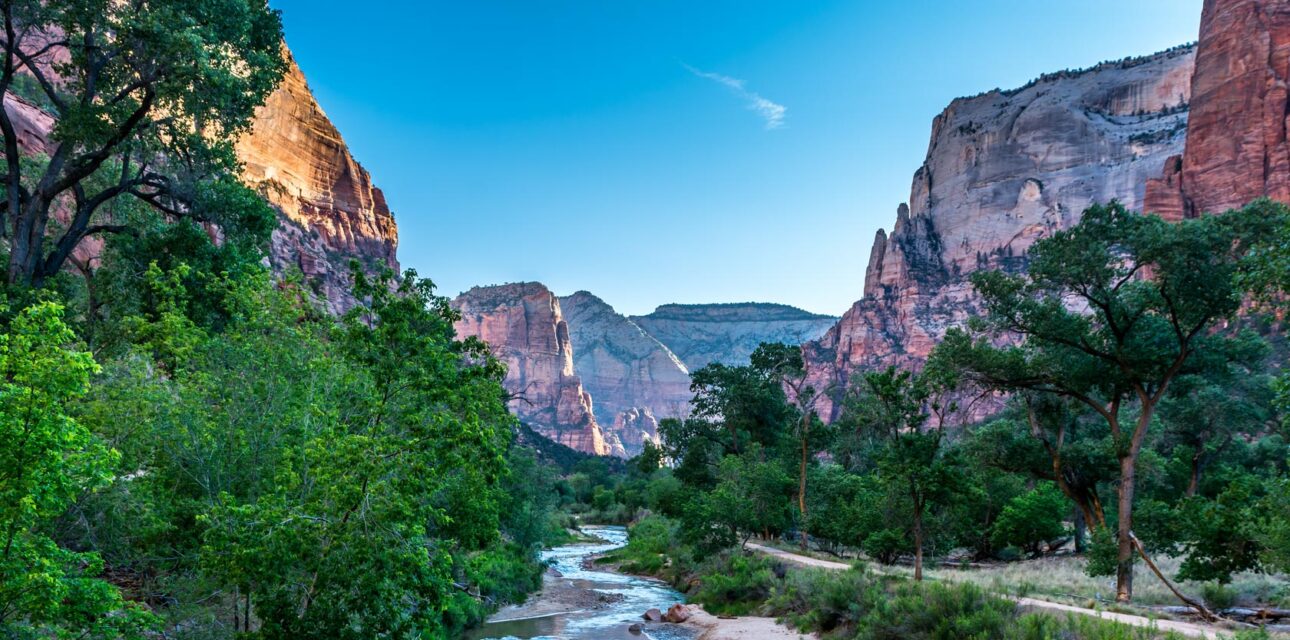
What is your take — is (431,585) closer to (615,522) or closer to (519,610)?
(519,610)

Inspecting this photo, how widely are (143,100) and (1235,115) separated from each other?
10490 centimetres

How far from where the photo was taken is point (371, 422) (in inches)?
369

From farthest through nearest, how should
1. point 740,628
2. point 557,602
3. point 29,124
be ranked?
point 29,124, point 557,602, point 740,628

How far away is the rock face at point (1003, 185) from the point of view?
110 metres

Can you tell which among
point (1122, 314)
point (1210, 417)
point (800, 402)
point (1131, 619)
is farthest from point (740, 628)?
point (1210, 417)

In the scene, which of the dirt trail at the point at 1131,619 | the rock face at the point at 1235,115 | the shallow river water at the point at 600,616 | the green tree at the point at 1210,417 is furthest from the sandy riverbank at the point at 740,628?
the rock face at the point at 1235,115

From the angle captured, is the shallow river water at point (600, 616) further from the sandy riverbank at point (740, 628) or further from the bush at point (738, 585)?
the bush at point (738, 585)

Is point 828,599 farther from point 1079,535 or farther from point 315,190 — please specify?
point 315,190

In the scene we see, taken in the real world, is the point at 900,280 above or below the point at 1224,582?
above

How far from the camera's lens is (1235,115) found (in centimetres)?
7725

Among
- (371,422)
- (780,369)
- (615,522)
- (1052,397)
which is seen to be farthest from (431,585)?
(615,522)

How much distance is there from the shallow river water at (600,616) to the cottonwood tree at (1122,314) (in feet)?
46.0

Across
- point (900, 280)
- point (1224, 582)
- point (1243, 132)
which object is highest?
point (1243, 132)

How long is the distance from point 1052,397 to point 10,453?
97.8ft
